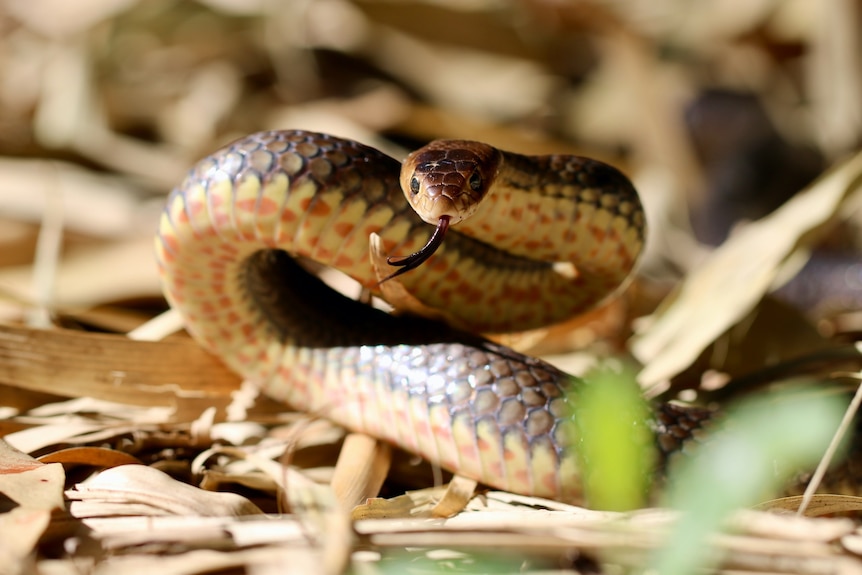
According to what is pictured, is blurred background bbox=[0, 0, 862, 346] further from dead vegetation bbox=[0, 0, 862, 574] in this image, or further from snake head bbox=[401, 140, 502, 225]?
snake head bbox=[401, 140, 502, 225]

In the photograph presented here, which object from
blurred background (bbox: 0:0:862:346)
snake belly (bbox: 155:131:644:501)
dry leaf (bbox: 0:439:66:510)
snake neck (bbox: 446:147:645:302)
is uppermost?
blurred background (bbox: 0:0:862:346)

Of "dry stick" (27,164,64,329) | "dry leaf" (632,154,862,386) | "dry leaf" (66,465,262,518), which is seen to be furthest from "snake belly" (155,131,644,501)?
"dry stick" (27,164,64,329)

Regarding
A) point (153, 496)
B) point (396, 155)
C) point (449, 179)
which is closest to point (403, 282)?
point (449, 179)

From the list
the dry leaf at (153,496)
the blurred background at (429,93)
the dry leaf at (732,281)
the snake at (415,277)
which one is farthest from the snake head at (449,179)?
the blurred background at (429,93)

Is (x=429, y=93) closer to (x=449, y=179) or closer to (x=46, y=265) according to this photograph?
(x=46, y=265)

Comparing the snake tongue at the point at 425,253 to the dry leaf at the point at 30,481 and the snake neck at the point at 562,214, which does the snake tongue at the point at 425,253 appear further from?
the dry leaf at the point at 30,481

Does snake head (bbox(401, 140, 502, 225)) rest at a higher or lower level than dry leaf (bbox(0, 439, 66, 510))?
higher
